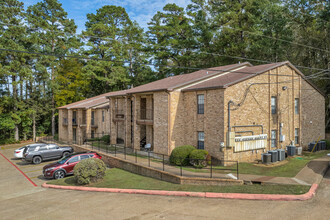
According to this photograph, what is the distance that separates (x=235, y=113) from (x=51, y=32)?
39964 millimetres

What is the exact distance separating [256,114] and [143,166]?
31.3 ft

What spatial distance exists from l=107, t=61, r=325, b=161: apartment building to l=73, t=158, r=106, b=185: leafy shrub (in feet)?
18.3

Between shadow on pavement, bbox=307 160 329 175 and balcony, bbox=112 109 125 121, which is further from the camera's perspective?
balcony, bbox=112 109 125 121

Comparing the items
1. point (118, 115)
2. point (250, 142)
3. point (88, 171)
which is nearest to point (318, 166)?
point (250, 142)

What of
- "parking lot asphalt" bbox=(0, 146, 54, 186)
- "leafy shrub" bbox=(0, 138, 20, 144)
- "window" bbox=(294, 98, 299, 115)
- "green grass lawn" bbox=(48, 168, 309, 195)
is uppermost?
"window" bbox=(294, 98, 299, 115)

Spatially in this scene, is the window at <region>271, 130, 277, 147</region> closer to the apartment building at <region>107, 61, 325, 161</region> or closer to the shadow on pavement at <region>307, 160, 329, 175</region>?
the apartment building at <region>107, 61, 325, 161</region>

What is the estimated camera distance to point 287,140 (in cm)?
2062

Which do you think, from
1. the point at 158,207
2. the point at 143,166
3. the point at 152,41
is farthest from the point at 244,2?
the point at 158,207

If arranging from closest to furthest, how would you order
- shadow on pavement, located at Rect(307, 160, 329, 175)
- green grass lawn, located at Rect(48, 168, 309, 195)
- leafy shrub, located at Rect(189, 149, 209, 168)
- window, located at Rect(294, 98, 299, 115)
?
1. green grass lawn, located at Rect(48, 168, 309, 195)
2. shadow on pavement, located at Rect(307, 160, 329, 175)
3. leafy shrub, located at Rect(189, 149, 209, 168)
4. window, located at Rect(294, 98, 299, 115)

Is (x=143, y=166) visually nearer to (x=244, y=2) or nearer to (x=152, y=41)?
(x=244, y=2)

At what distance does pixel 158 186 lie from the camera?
13.5 metres

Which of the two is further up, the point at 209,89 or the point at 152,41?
the point at 152,41

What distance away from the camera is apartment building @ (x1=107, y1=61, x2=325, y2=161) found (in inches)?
661

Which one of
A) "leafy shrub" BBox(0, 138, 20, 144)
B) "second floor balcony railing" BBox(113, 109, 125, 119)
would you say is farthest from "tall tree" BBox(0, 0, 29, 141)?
"second floor balcony railing" BBox(113, 109, 125, 119)
